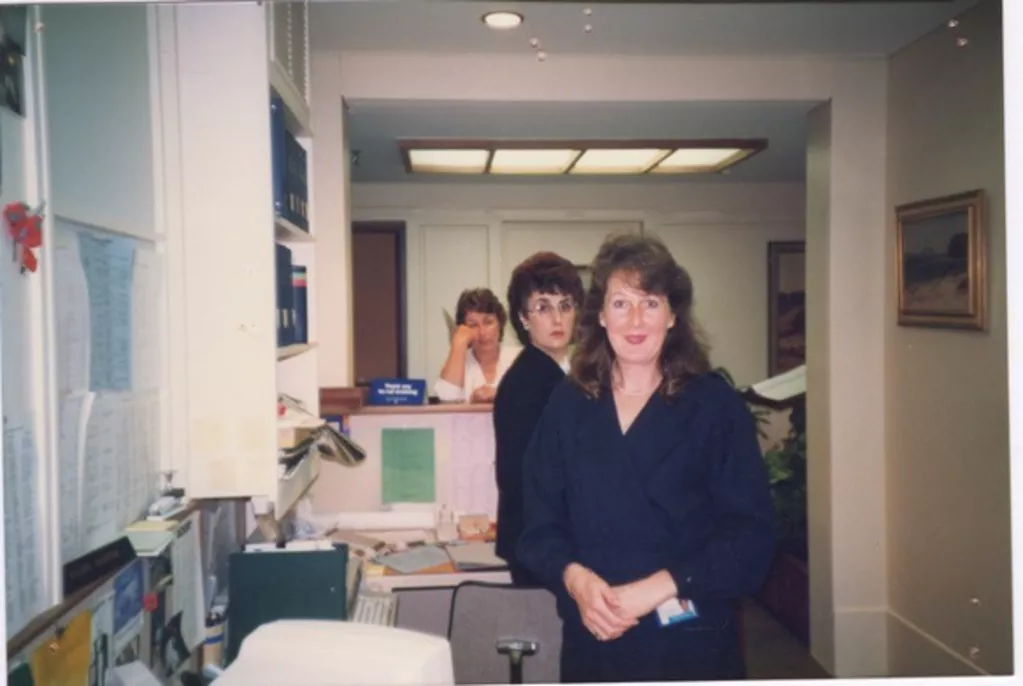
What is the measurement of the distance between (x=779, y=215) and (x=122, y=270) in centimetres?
337

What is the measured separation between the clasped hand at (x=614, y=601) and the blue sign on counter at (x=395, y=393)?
1.34m

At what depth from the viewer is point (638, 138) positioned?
3.20 meters

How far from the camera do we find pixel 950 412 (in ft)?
7.30

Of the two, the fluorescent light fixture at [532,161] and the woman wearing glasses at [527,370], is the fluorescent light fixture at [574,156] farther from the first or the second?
the woman wearing glasses at [527,370]

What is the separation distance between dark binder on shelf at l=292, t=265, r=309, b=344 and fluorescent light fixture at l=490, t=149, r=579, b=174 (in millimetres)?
1547

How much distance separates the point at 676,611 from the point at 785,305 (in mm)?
2397

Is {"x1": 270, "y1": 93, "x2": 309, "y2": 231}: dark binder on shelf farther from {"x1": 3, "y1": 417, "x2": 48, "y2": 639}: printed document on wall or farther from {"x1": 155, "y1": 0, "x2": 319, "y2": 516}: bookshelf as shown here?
{"x1": 3, "y1": 417, "x2": 48, "y2": 639}: printed document on wall

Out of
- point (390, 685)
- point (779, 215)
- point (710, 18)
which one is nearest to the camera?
point (390, 685)

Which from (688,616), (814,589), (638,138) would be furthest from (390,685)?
(638,138)

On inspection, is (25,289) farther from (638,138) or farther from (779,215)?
(779,215)

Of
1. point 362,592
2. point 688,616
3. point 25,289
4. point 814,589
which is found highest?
point 25,289

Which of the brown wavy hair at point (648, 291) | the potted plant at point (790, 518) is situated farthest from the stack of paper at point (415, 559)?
the potted plant at point (790, 518)

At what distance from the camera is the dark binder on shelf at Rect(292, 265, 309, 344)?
2039 millimetres

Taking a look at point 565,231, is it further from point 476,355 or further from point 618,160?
point 476,355
